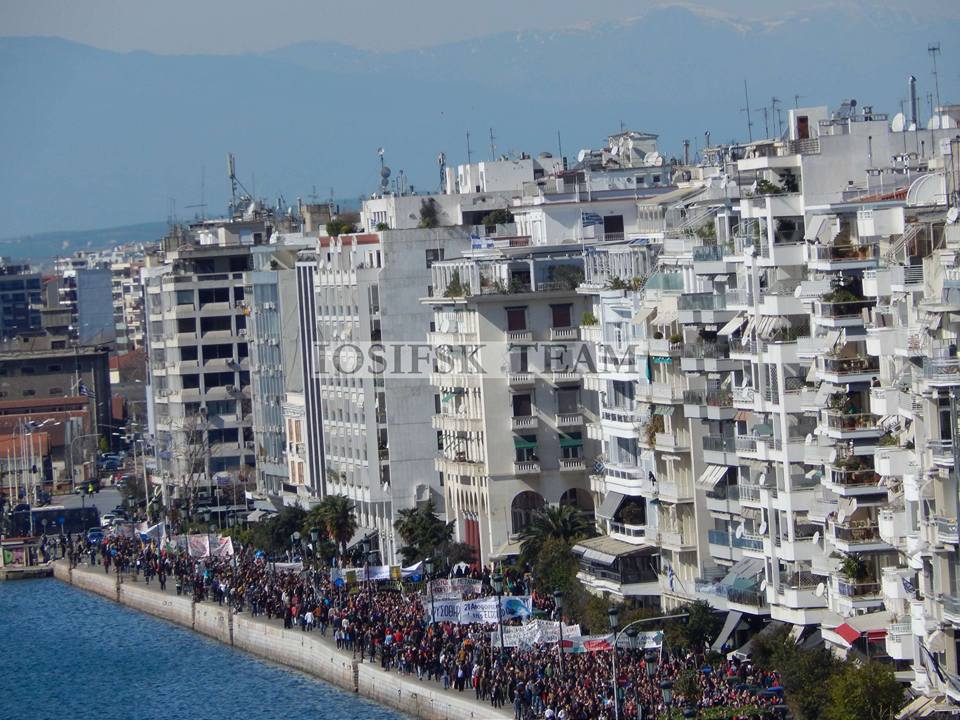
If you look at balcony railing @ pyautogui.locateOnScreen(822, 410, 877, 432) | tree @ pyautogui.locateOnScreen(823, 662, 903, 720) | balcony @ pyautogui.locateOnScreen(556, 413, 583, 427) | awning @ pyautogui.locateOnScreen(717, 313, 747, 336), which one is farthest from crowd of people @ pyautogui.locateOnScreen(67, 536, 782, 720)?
awning @ pyautogui.locateOnScreen(717, 313, 747, 336)

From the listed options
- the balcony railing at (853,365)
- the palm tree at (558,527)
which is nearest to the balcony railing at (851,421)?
the balcony railing at (853,365)

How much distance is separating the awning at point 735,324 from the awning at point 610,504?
12140 mm

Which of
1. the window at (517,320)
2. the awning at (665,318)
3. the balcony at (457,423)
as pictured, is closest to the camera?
the awning at (665,318)

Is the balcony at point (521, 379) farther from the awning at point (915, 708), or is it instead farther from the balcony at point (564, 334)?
the awning at point (915, 708)

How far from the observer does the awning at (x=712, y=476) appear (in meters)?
70.7

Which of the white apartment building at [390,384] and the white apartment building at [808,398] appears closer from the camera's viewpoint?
the white apartment building at [808,398]

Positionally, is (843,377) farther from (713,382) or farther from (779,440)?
(713,382)

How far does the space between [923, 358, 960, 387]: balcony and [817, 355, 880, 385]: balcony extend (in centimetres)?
763

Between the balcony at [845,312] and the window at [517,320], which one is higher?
the window at [517,320]

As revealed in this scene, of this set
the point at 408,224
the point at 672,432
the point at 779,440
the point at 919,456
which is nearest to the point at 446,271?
the point at 408,224

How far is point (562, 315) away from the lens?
90625 mm

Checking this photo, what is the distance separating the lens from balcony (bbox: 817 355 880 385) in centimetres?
6066

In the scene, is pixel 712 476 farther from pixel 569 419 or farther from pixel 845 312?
pixel 569 419

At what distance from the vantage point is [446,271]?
316ft
